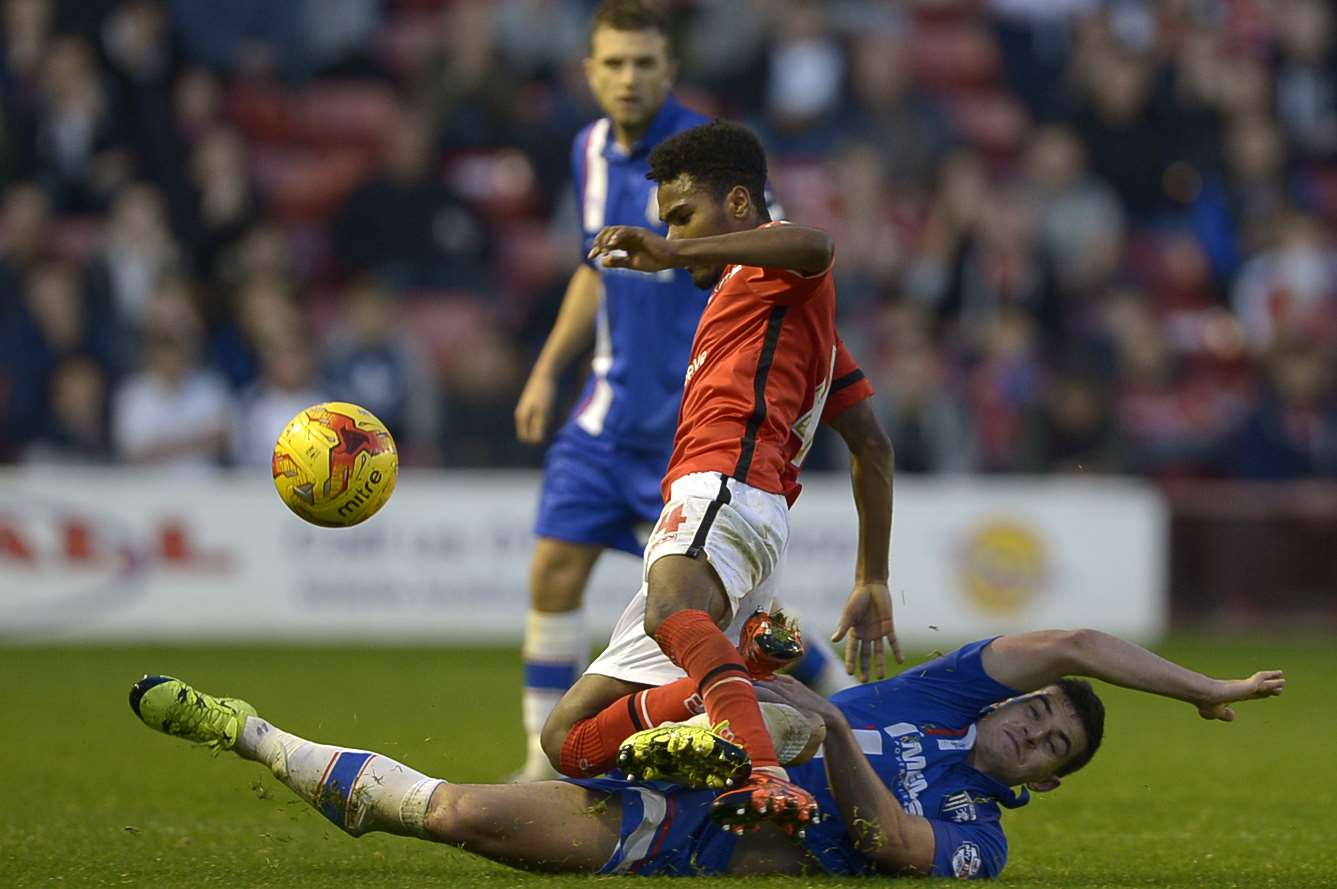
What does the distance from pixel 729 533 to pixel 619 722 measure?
575 millimetres

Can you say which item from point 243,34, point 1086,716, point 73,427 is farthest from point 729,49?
point 1086,716

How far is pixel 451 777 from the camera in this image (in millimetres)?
7207

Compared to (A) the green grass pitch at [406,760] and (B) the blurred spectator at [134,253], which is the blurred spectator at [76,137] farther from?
(A) the green grass pitch at [406,760]

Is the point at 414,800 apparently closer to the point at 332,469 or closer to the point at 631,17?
the point at 332,469

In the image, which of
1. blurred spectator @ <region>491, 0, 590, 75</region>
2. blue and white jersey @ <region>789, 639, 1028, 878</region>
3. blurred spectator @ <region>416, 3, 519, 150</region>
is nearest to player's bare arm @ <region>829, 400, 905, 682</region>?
blue and white jersey @ <region>789, 639, 1028, 878</region>

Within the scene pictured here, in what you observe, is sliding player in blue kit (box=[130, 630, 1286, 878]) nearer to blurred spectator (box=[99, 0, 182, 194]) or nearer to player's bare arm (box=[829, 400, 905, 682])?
player's bare arm (box=[829, 400, 905, 682])

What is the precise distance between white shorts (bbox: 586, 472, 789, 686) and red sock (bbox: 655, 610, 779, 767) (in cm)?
19

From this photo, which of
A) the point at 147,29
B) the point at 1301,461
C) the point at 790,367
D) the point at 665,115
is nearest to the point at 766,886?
the point at 790,367

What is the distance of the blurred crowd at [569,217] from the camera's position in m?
13.0

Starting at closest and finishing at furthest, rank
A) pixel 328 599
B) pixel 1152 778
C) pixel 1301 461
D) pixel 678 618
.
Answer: pixel 678 618 → pixel 1152 778 → pixel 328 599 → pixel 1301 461

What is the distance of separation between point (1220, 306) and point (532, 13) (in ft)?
19.1

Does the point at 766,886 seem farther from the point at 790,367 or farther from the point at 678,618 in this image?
the point at 790,367

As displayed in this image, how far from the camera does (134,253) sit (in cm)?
1350

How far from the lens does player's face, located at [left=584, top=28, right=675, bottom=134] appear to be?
6.91 meters
